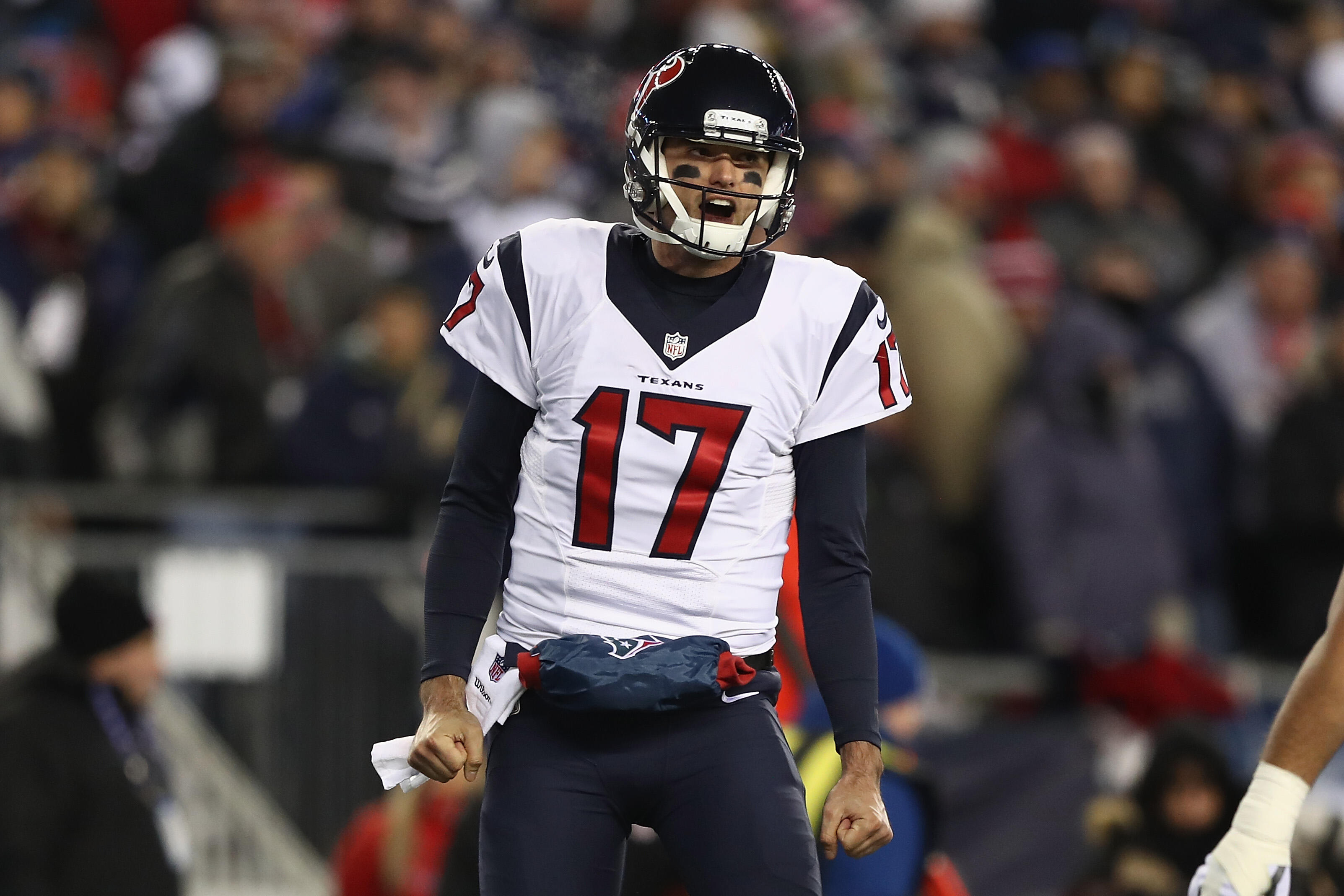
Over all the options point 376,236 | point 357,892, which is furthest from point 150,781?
point 376,236

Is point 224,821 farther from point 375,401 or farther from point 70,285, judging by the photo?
point 70,285

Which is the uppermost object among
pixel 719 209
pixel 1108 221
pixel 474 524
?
pixel 719 209

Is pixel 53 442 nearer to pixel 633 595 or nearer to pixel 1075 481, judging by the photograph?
pixel 1075 481

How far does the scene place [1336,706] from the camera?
4156 millimetres

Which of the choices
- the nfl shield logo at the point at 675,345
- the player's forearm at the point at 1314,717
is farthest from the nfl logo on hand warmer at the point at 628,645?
the player's forearm at the point at 1314,717

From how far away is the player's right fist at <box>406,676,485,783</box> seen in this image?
3758mm

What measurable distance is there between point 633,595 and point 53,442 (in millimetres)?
5861

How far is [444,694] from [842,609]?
0.72m

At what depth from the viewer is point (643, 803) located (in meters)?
3.88

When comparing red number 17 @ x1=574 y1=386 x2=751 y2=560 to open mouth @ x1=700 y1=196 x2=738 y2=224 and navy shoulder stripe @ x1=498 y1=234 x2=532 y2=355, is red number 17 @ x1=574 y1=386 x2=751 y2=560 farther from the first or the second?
open mouth @ x1=700 y1=196 x2=738 y2=224

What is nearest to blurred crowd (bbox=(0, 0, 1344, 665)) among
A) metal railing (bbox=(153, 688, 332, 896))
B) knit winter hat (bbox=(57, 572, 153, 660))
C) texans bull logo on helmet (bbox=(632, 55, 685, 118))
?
metal railing (bbox=(153, 688, 332, 896))

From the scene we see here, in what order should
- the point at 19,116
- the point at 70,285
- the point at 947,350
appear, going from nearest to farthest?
the point at 70,285 < the point at 947,350 < the point at 19,116

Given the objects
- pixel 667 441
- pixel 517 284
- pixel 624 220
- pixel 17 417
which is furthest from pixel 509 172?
pixel 667 441

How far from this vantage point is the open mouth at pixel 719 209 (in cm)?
399
